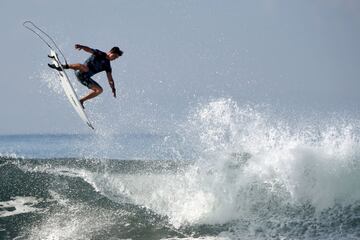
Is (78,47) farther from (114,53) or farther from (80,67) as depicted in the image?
(114,53)

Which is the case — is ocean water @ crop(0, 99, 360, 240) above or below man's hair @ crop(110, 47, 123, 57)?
below

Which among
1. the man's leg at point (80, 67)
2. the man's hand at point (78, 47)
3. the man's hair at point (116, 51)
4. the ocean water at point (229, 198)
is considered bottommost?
the ocean water at point (229, 198)

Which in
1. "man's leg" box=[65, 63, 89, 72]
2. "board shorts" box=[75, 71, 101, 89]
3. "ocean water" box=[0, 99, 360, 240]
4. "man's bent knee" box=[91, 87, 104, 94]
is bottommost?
"ocean water" box=[0, 99, 360, 240]

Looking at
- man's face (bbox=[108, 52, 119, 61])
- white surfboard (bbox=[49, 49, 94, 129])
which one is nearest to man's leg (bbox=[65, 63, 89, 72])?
white surfboard (bbox=[49, 49, 94, 129])

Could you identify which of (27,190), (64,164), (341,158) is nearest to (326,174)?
(341,158)

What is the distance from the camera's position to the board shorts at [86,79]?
34.4ft

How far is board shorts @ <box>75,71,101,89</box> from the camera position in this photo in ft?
34.4

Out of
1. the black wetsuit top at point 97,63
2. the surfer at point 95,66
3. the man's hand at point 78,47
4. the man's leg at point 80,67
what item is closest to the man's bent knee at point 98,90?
the surfer at point 95,66

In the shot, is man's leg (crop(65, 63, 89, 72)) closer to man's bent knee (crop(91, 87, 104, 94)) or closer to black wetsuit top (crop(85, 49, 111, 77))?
black wetsuit top (crop(85, 49, 111, 77))

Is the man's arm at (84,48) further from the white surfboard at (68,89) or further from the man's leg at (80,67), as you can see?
the white surfboard at (68,89)

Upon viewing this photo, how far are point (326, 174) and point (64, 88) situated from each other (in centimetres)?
723

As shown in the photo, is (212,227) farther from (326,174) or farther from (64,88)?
(64,88)

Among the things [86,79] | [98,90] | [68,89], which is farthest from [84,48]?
[68,89]

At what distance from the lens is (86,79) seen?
34.7 ft
